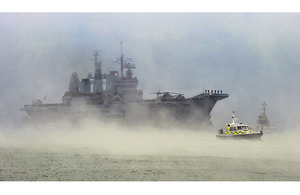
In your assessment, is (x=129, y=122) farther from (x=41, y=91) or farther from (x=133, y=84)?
(x=41, y=91)

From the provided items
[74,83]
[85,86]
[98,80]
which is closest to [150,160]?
[74,83]

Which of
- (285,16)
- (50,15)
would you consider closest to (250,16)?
(285,16)

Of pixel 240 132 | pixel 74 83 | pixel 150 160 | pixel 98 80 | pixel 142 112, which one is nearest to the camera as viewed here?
pixel 150 160

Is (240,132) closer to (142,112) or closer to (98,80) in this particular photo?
(142,112)

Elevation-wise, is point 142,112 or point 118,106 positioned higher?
point 118,106

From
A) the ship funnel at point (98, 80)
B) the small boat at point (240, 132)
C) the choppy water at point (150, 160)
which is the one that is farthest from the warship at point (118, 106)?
the small boat at point (240, 132)

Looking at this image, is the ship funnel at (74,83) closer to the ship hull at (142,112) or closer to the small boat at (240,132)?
the ship hull at (142,112)

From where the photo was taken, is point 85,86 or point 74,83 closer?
point 74,83

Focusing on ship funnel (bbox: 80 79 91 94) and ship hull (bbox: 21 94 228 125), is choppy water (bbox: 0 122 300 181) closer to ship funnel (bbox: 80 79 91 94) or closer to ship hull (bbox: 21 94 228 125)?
ship hull (bbox: 21 94 228 125)

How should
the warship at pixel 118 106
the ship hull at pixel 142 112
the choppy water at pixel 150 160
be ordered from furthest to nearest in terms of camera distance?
the ship hull at pixel 142 112
the warship at pixel 118 106
the choppy water at pixel 150 160
